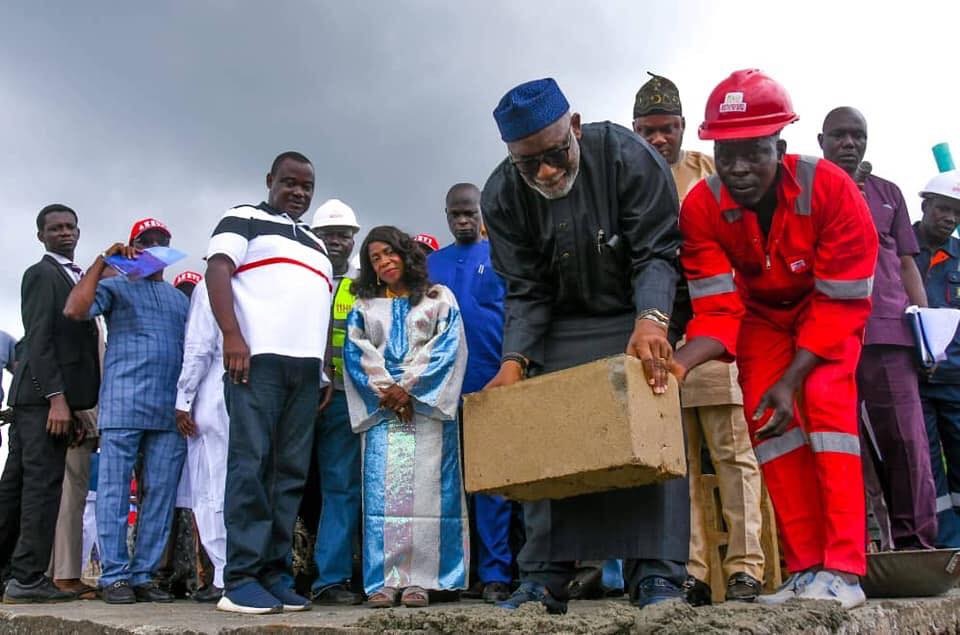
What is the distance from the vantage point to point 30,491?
4.71 metres

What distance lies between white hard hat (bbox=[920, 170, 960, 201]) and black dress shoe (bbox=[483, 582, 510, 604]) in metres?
3.34

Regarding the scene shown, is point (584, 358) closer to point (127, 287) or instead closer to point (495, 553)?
point (495, 553)

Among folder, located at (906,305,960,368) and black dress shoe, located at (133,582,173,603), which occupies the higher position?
folder, located at (906,305,960,368)

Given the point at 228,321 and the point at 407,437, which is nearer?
the point at 228,321

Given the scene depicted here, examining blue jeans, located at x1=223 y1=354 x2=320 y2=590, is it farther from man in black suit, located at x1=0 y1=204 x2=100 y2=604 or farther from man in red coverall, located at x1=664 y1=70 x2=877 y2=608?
man in red coverall, located at x1=664 y1=70 x2=877 y2=608

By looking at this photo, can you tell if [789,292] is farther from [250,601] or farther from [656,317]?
[250,601]

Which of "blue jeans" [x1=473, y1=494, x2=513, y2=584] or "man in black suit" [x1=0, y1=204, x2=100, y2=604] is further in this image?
"man in black suit" [x1=0, y1=204, x2=100, y2=604]

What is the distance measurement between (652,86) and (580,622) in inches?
114

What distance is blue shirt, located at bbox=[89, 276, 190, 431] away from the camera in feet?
15.2

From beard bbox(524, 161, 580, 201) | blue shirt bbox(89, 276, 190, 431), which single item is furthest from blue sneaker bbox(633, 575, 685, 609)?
blue shirt bbox(89, 276, 190, 431)

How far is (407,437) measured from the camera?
422 centimetres

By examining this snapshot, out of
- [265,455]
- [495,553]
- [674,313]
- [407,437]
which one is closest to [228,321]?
[265,455]

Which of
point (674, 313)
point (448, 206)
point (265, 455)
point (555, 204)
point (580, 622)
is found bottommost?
point (580, 622)

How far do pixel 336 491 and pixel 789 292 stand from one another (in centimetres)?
241
